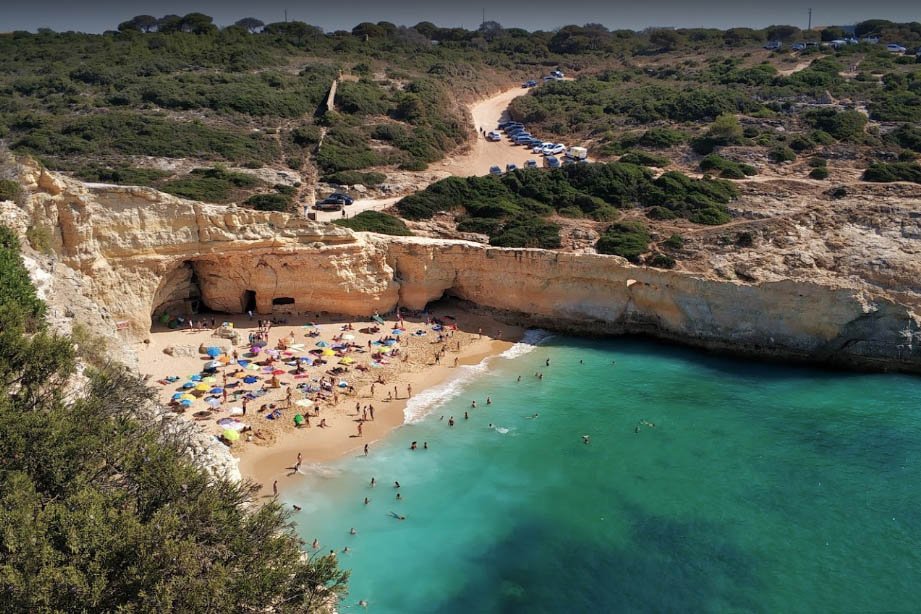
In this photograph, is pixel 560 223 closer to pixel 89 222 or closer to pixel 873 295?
pixel 873 295

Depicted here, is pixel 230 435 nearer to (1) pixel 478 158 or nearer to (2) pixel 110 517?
(2) pixel 110 517

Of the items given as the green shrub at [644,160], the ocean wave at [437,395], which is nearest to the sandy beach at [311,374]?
the ocean wave at [437,395]

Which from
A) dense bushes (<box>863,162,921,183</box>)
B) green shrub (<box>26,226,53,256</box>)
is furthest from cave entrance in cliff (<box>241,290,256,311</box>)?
dense bushes (<box>863,162,921,183</box>)

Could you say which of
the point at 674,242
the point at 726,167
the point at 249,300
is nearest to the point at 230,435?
the point at 249,300

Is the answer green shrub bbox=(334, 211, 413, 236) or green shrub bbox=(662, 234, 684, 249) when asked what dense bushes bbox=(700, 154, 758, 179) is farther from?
green shrub bbox=(334, 211, 413, 236)

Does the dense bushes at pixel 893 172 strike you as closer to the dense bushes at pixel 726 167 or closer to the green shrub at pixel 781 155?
the green shrub at pixel 781 155

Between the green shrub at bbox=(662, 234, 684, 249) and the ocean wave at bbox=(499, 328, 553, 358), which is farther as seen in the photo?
the green shrub at bbox=(662, 234, 684, 249)

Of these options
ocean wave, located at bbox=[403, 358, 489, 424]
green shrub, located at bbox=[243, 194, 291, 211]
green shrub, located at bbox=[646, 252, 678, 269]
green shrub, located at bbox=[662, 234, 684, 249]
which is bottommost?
ocean wave, located at bbox=[403, 358, 489, 424]
